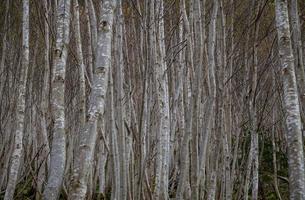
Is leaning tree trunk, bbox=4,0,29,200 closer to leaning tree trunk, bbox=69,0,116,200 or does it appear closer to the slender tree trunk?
the slender tree trunk

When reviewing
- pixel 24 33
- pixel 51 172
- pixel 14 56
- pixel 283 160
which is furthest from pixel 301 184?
pixel 283 160

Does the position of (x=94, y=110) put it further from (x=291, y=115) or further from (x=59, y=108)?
(x=291, y=115)

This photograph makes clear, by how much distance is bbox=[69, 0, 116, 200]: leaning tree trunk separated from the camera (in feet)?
8.47

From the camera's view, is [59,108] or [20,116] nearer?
[59,108]

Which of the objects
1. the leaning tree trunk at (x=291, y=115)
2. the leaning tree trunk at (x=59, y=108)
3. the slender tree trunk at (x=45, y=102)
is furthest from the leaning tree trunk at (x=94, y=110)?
the slender tree trunk at (x=45, y=102)

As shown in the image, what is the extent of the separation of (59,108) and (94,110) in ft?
3.66

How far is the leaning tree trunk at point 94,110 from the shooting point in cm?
258

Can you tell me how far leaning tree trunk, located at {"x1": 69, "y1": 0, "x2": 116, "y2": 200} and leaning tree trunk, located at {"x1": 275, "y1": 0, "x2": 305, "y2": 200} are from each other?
1.21 m

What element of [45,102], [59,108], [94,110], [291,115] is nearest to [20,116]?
[45,102]

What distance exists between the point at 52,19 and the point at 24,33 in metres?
0.43

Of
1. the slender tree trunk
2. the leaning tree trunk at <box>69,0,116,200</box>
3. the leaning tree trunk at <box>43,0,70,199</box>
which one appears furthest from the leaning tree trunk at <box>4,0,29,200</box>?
the leaning tree trunk at <box>69,0,116,200</box>

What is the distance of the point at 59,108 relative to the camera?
3650mm

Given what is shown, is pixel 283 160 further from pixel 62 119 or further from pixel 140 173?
pixel 62 119

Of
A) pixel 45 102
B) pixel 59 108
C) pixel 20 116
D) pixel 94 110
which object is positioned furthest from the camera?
pixel 45 102
